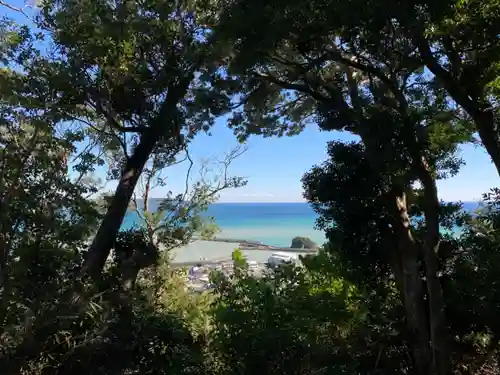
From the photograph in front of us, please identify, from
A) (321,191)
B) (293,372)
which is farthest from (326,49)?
(293,372)

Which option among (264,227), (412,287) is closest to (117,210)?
(412,287)

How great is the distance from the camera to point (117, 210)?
13.8 feet

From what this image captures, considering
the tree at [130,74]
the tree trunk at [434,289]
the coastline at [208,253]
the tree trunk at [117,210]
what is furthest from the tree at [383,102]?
the coastline at [208,253]

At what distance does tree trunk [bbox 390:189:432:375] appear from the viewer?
3693 mm

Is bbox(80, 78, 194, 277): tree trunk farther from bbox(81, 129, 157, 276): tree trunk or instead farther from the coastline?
the coastline

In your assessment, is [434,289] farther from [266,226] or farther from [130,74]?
[266,226]

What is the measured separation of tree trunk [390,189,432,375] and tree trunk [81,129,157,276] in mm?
2393

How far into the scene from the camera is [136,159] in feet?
14.6

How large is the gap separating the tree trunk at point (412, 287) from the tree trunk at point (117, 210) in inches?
94.2

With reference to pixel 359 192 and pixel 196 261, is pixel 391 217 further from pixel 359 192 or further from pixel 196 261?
pixel 196 261

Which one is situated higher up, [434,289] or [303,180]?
[303,180]

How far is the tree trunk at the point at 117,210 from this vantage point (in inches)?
156

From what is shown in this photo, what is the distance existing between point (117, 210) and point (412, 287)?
2.71 metres

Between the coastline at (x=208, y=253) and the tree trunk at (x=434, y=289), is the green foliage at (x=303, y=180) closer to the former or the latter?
the tree trunk at (x=434, y=289)
